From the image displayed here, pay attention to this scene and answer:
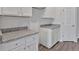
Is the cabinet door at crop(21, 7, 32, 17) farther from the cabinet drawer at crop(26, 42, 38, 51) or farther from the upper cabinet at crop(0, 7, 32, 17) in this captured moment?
the cabinet drawer at crop(26, 42, 38, 51)

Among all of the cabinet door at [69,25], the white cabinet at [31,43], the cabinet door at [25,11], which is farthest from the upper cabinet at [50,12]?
the white cabinet at [31,43]

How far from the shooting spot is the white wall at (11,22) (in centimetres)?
286

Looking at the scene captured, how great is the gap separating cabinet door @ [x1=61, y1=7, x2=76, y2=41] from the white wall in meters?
3.01

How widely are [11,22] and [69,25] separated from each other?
13.1 feet

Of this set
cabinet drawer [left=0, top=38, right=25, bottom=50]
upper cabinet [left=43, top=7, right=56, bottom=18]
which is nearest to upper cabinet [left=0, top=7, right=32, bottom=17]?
cabinet drawer [left=0, top=38, right=25, bottom=50]

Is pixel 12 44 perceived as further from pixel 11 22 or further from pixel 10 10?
pixel 11 22

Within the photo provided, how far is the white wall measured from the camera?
286 centimetres

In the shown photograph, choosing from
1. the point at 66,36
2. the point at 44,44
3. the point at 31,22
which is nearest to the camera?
the point at 31,22

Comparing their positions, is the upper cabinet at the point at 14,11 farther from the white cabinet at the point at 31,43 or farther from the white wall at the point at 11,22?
the white cabinet at the point at 31,43

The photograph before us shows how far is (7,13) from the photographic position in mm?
2449

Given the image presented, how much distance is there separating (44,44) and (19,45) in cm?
277
